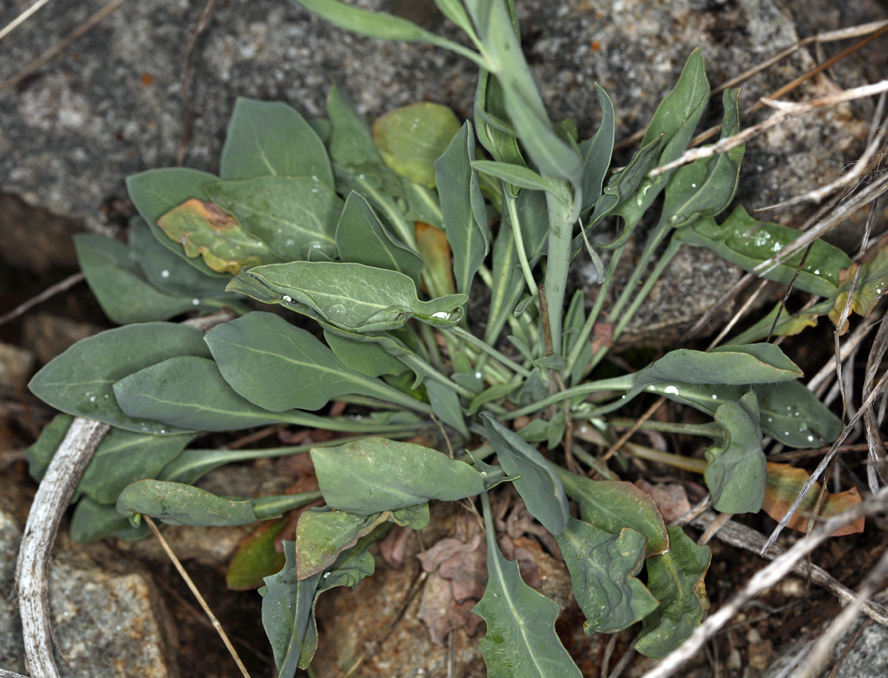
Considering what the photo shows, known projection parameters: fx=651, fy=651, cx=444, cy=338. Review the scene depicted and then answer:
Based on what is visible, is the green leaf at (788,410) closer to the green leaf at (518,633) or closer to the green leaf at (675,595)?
the green leaf at (675,595)

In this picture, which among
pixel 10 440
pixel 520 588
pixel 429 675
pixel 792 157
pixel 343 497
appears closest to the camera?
pixel 343 497

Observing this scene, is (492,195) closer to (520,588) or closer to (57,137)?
(520,588)

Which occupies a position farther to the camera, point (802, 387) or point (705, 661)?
point (705, 661)

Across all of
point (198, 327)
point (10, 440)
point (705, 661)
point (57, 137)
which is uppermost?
point (57, 137)

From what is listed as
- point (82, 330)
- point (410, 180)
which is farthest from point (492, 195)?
point (82, 330)

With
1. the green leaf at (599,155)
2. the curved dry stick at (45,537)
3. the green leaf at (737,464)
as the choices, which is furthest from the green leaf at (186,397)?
the green leaf at (737,464)

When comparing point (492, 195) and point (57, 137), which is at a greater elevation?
point (57, 137)

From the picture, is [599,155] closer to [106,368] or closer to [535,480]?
[535,480]
